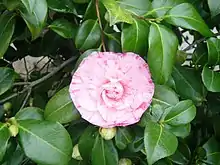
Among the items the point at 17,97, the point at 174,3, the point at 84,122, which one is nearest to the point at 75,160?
the point at 84,122

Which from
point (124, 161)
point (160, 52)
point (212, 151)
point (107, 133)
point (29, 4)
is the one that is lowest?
point (212, 151)

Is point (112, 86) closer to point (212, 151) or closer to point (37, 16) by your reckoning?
point (37, 16)

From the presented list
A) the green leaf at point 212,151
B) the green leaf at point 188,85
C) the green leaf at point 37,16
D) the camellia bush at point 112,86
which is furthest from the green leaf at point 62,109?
the green leaf at point 212,151

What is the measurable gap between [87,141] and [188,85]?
0.78ft

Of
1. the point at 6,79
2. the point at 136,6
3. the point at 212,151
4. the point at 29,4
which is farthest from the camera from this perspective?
the point at 212,151

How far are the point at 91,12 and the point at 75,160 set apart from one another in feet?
0.87

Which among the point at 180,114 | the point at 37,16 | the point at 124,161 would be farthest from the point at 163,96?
the point at 37,16

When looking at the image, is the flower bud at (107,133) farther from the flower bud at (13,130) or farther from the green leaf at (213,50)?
the green leaf at (213,50)

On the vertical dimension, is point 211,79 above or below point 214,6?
below

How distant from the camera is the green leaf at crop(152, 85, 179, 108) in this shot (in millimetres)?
886

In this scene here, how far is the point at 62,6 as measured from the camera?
Result: 3.00 feet

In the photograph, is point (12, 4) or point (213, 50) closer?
point (12, 4)

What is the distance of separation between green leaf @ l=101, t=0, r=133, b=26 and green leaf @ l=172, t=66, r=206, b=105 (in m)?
0.21

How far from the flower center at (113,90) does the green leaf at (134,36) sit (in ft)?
0.20
